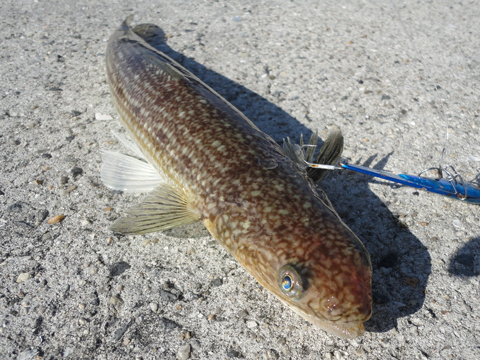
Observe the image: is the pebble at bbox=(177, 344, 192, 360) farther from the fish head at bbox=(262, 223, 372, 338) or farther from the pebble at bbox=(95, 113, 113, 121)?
the pebble at bbox=(95, 113, 113, 121)

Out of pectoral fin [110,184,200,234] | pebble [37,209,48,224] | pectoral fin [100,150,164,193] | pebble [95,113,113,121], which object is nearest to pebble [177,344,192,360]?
pectoral fin [110,184,200,234]

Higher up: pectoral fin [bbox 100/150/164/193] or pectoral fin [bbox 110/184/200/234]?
pectoral fin [bbox 110/184/200/234]

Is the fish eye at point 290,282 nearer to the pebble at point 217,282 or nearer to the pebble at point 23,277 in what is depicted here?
the pebble at point 217,282

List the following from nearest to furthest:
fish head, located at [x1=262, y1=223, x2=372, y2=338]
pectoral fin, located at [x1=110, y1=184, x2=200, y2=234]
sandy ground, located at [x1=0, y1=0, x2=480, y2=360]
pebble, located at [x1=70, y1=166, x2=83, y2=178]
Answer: fish head, located at [x1=262, y1=223, x2=372, y2=338] < sandy ground, located at [x1=0, y1=0, x2=480, y2=360] < pectoral fin, located at [x1=110, y1=184, x2=200, y2=234] < pebble, located at [x1=70, y1=166, x2=83, y2=178]

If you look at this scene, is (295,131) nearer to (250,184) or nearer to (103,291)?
(250,184)

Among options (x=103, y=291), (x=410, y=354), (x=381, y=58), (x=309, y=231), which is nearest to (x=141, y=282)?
(x=103, y=291)

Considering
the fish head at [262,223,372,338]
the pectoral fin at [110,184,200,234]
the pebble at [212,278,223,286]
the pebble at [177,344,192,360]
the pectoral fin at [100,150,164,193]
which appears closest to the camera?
the fish head at [262,223,372,338]

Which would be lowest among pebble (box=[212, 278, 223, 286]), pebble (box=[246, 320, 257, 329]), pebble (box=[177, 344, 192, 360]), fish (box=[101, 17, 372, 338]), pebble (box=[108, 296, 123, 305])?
pebble (box=[108, 296, 123, 305])

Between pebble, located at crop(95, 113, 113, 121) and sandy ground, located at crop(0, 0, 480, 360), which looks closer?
sandy ground, located at crop(0, 0, 480, 360)
